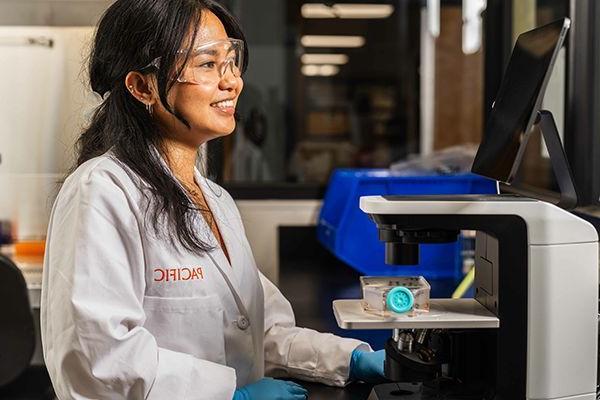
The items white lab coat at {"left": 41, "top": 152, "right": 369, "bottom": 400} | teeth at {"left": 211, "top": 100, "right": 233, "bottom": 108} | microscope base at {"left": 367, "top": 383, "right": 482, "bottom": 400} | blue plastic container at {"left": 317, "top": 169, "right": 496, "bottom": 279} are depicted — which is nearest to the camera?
white lab coat at {"left": 41, "top": 152, "right": 369, "bottom": 400}

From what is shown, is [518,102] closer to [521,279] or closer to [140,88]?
[521,279]

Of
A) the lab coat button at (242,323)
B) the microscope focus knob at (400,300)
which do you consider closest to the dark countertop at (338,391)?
the lab coat button at (242,323)

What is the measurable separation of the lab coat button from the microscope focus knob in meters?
0.31

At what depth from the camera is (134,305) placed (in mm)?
1321

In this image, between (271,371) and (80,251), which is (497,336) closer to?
(271,371)

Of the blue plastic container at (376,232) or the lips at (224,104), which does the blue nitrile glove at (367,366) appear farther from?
the blue plastic container at (376,232)

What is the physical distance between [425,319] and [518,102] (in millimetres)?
362

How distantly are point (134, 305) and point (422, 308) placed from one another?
43 centimetres

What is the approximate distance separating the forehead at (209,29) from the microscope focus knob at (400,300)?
0.52 meters

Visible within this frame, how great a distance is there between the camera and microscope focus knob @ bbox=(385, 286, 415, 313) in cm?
132

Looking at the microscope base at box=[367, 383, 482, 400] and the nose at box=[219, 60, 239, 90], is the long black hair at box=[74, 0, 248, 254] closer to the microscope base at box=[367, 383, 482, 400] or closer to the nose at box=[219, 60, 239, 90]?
the nose at box=[219, 60, 239, 90]

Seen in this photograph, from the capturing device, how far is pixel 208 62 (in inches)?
58.8

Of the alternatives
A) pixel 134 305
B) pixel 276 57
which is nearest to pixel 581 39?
pixel 134 305

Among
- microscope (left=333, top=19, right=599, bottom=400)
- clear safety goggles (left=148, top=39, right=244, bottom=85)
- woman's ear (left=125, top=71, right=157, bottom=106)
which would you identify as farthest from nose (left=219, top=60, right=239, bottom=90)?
microscope (left=333, top=19, right=599, bottom=400)
